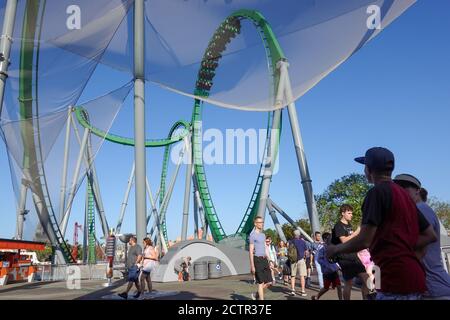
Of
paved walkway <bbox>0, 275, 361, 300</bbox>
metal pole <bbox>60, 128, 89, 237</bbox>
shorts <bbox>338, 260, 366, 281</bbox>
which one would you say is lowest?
paved walkway <bbox>0, 275, 361, 300</bbox>

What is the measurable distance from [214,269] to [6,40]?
10.9 m

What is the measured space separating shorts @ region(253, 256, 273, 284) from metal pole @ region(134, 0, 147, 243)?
14.8ft

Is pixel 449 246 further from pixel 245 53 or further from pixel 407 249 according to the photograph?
pixel 407 249

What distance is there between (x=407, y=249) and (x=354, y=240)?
275mm

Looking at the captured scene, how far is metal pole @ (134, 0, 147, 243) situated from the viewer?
1052 centimetres

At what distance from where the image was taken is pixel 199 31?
9969mm

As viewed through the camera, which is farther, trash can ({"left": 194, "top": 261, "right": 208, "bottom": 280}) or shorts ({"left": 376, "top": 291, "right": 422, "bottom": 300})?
trash can ({"left": 194, "top": 261, "right": 208, "bottom": 280})

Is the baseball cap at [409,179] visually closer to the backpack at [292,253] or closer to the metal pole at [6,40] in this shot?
the backpack at [292,253]

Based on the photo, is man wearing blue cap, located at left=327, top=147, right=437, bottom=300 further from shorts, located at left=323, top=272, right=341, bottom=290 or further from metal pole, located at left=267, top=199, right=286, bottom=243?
metal pole, located at left=267, top=199, right=286, bottom=243

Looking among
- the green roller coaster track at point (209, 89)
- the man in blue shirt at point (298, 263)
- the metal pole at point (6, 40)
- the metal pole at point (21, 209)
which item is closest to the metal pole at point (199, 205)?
the green roller coaster track at point (209, 89)

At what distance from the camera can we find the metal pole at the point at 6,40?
7516mm

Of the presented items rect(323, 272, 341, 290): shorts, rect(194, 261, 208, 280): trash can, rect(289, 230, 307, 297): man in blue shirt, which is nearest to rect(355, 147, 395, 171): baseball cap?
rect(323, 272, 341, 290): shorts

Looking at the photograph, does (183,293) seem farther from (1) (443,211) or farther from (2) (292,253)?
(1) (443,211)

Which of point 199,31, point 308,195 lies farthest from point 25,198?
point 308,195
